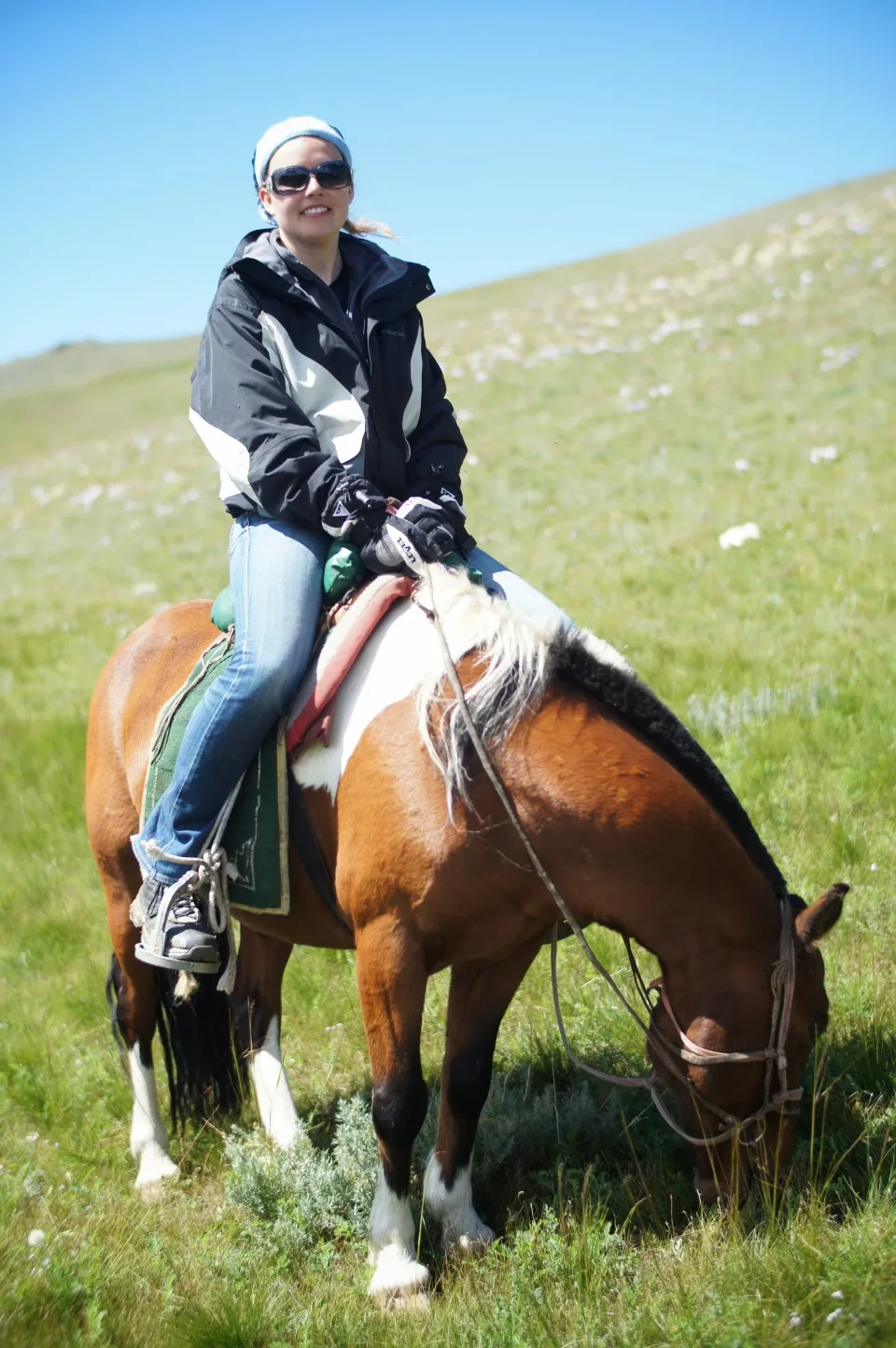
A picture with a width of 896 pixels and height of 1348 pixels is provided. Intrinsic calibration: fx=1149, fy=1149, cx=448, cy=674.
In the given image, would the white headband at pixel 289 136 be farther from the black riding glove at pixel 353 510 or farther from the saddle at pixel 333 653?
the saddle at pixel 333 653

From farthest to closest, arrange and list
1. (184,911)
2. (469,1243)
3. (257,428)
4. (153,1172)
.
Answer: (153,1172) < (184,911) < (257,428) < (469,1243)

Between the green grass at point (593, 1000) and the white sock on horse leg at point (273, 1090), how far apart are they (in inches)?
7.3

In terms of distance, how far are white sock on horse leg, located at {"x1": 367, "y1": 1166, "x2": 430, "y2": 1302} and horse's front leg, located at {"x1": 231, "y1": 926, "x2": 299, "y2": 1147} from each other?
1.18 metres

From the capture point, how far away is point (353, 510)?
379 centimetres

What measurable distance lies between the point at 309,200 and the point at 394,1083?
3.02 m

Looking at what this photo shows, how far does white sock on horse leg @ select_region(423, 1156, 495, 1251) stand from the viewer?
379 centimetres

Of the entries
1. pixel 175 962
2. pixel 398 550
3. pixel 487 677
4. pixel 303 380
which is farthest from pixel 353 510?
pixel 175 962

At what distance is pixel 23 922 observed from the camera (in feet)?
22.2

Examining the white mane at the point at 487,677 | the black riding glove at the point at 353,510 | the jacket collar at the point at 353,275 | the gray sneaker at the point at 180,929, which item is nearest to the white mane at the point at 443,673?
the white mane at the point at 487,677

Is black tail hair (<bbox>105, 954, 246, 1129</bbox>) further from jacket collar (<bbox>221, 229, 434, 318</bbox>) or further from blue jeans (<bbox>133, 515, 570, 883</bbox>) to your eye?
jacket collar (<bbox>221, 229, 434, 318</bbox>)

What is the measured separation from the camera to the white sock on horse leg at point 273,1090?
462cm

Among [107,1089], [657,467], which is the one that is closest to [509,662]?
[107,1089]

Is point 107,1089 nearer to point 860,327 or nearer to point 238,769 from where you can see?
point 238,769

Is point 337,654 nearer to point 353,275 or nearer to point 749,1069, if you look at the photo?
point 353,275
